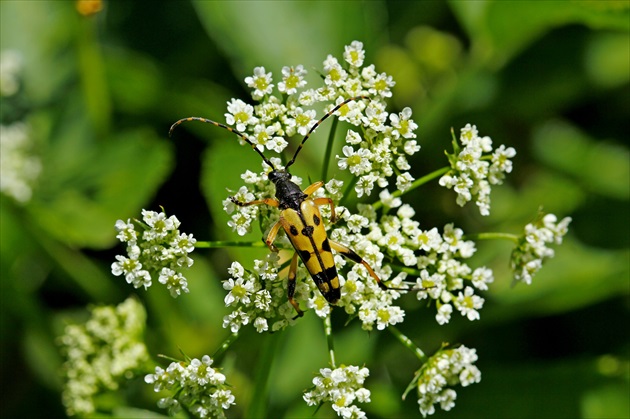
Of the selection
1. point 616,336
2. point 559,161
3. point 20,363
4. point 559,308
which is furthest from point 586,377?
point 20,363

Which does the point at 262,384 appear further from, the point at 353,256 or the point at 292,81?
the point at 292,81

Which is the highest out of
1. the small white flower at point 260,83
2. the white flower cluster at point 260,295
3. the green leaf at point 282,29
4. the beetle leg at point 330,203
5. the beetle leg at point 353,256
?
the green leaf at point 282,29

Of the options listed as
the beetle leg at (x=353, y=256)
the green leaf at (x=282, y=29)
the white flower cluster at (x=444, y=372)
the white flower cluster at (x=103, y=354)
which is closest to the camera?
the beetle leg at (x=353, y=256)

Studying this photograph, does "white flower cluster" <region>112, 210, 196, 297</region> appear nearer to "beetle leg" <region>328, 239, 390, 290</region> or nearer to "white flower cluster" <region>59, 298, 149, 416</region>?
"beetle leg" <region>328, 239, 390, 290</region>

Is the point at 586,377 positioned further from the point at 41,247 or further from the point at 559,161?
the point at 41,247

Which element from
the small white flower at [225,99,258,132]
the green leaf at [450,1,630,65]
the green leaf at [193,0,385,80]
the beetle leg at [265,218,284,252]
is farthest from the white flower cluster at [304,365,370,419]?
the green leaf at [450,1,630,65]

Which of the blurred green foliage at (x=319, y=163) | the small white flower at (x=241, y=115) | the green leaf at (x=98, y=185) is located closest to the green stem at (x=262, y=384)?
the blurred green foliage at (x=319, y=163)

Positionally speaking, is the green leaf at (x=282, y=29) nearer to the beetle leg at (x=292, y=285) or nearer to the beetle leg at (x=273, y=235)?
the beetle leg at (x=273, y=235)
